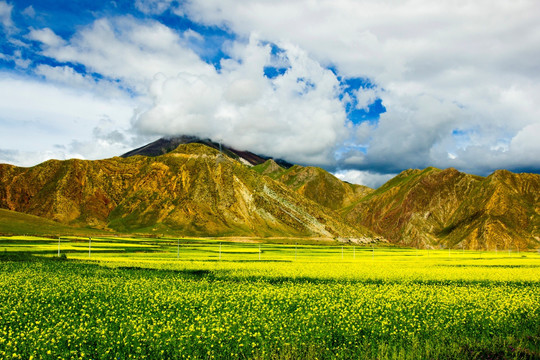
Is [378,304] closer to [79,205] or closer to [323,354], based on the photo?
[323,354]

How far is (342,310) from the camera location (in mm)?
16969

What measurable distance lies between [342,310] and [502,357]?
6.45m

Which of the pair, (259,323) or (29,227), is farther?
(29,227)

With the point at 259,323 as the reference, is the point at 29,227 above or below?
below

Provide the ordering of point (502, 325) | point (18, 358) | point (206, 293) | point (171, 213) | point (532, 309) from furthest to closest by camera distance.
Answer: point (171, 213) < point (206, 293) < point (532, 309) < point (502, 325) < point (18, 358)

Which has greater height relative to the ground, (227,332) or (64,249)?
(227,332)

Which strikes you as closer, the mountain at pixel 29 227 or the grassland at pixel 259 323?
the grassland at pixel 259 323

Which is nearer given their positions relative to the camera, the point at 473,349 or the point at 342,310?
the point at 473,349

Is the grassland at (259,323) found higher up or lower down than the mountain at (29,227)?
higher up

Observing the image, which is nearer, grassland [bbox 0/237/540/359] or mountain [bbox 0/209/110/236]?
grassland [bbox 0/237/540/359]

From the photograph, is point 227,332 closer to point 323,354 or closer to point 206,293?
point 323,354

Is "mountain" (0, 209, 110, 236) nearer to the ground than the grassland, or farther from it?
nearer to the ground

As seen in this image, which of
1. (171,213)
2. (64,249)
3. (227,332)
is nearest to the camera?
(227,332)

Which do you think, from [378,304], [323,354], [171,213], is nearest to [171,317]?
[323,354]
